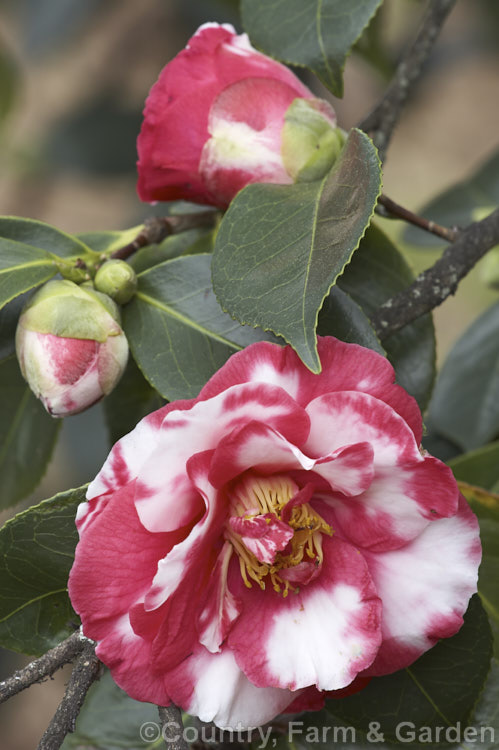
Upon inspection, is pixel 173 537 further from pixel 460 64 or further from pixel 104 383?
pixel 460 64

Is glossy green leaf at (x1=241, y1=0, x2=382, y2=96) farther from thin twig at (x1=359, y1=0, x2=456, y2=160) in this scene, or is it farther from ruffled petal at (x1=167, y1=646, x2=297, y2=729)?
ruffled petal at (x1=167, y1=646, x2=297, y2=729)

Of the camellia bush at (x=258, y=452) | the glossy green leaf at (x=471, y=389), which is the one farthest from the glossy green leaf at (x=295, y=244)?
the glossy green leaf at (x=471, y=389)

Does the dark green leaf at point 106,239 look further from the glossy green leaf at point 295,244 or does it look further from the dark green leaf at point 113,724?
the dark green leaf at point 113,724

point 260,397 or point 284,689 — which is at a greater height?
point 260,397

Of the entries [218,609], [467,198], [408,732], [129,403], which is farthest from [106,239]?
[467,198]

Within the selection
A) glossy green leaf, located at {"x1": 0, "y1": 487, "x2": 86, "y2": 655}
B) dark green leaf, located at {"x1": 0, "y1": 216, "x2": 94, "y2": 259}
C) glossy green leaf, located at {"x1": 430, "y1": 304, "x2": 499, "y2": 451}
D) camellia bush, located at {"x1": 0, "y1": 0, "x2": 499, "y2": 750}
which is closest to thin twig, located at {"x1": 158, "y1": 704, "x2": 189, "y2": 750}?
camellia bush, located at {"x1": 0, "y1": 0, "x2": 499, "y2": 750}

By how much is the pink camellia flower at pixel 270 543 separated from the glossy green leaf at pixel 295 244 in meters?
0.03

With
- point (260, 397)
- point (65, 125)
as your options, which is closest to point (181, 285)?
point (260, 397)

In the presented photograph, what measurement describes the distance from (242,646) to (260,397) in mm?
160

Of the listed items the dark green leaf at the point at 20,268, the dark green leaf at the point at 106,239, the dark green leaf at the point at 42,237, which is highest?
the dark green leaf at the point at 20,268

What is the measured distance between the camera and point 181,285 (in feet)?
2.15

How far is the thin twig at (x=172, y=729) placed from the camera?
54cm

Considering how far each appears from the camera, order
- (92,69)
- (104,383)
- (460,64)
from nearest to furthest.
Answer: (104,383) < (460,64) < (92,69)

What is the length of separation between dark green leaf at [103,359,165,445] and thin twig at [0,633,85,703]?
1.01 feet
